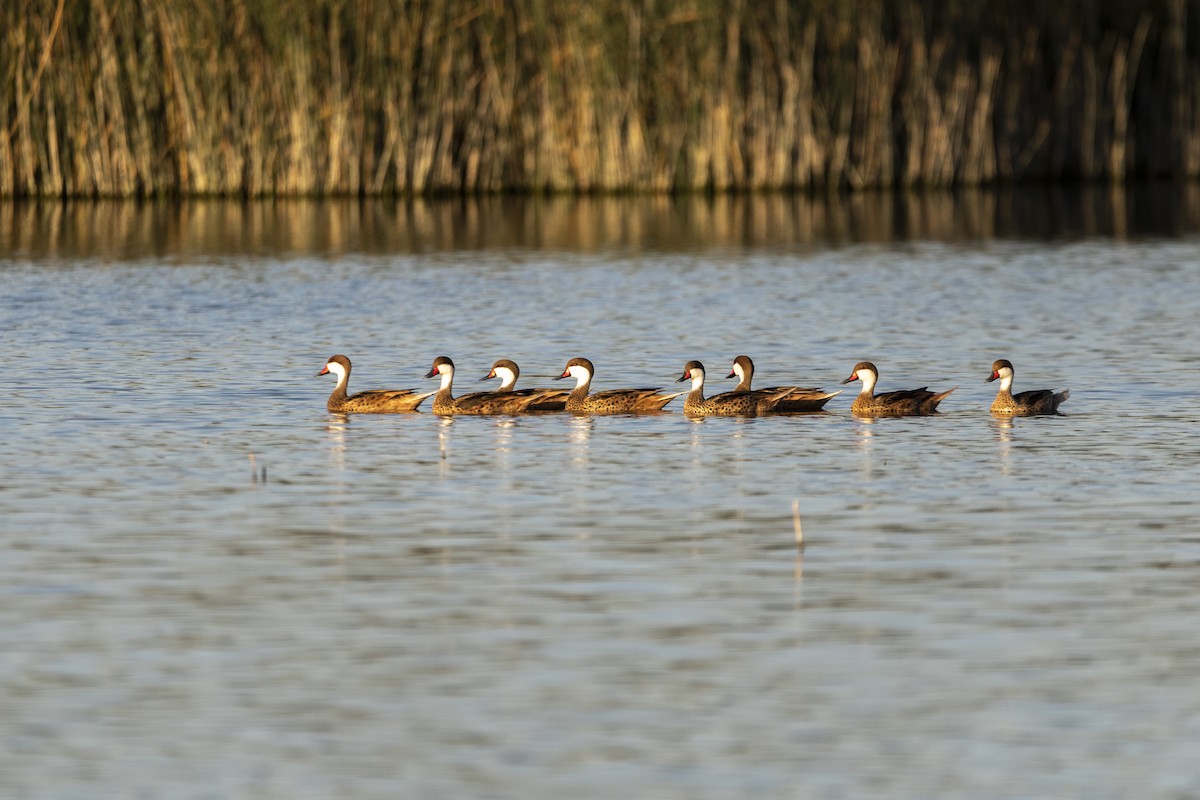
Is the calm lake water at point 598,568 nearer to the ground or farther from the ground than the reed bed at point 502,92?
nearer to the ground

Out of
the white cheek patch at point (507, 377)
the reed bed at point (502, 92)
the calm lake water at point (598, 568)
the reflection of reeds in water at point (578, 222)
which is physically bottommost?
the calm lake water at point (598, 568)

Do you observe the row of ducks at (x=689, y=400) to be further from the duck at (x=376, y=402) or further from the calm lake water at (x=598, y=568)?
the calm lake water at (x=598, y=568)

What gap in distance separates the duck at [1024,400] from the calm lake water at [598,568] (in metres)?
0.27

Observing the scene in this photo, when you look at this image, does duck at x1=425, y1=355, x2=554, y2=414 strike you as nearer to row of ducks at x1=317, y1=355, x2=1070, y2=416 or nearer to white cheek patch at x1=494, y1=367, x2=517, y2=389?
row of ducks at x1=317, y1=355, x2=1070, y2=416

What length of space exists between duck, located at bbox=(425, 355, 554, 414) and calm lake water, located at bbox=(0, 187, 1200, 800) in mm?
133

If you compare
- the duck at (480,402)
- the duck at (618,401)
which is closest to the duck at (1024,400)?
the duck at (618,401)

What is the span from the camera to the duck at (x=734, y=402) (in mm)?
15992

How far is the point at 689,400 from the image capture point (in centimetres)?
1633

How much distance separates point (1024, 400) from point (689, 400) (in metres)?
2.33

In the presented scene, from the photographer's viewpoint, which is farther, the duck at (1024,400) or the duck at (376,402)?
the duck at (376,402)

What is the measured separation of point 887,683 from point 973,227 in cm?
2683

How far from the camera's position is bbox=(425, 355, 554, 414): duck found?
16.4 meters

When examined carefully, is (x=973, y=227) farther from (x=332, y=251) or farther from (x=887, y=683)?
(x=887, y=683)

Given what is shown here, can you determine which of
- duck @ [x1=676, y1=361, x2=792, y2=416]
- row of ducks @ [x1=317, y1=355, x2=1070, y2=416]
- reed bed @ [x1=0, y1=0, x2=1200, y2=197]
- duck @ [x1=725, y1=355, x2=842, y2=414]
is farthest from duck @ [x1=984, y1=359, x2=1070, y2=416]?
reed bed @ [x1=0, y1=0, x2=1200, y2=197]
